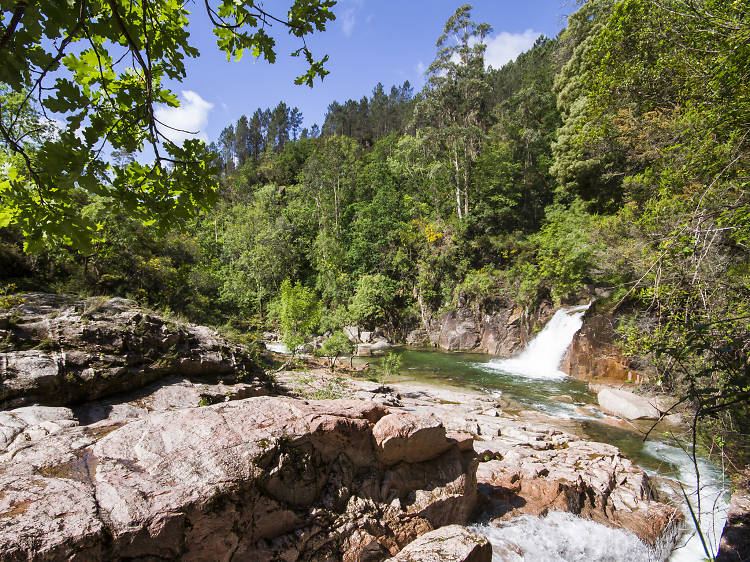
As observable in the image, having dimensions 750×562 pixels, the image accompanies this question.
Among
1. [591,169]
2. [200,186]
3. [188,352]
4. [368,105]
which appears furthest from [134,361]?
[368,105]

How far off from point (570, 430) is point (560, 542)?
4826 millimetres

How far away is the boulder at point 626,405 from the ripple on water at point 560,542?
18.2ft

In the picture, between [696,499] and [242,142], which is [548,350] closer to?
[696,499]

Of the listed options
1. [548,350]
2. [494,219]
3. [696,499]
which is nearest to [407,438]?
[696,499]

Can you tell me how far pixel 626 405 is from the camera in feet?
32.9

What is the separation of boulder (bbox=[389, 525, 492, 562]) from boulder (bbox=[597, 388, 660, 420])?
831 centimetres

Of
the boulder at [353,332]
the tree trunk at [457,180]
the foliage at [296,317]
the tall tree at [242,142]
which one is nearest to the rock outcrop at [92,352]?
the foliage at [296,317]

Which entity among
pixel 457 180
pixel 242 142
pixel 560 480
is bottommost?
pixel 560 480

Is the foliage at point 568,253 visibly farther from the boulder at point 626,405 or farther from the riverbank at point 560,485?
the riverbank at point 560,485

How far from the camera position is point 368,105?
6856cm

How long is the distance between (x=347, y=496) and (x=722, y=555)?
349 cm

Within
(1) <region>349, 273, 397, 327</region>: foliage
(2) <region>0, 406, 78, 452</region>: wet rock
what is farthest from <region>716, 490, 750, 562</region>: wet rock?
(1) <region>349, 273, 397, 327</region>: foliage

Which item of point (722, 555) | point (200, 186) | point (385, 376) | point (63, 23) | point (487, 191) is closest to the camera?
point (63, 23)

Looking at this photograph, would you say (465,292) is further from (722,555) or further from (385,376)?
(722,555)
